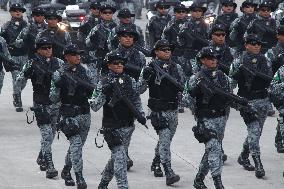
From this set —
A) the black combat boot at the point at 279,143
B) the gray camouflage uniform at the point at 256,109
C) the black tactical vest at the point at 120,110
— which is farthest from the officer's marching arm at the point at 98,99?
the black combat boot at the point at 279,143

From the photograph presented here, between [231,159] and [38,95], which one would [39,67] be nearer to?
[38,95]

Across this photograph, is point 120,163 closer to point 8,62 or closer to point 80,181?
point 80,181

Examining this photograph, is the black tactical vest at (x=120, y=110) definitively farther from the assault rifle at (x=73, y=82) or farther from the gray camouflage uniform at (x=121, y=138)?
the assault rifle at (x=73, y=82)

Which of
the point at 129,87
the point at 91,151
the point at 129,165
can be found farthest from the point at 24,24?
the point at 129,87

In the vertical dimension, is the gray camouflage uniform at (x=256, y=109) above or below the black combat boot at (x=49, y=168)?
above

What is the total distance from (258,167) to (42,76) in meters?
3.74

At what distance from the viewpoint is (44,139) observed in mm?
15906

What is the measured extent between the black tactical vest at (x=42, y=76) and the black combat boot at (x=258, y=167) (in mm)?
3426

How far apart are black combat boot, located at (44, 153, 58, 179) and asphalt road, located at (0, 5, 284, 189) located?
3.6 inches

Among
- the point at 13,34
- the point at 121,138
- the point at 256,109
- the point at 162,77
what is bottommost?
the point at 13,34

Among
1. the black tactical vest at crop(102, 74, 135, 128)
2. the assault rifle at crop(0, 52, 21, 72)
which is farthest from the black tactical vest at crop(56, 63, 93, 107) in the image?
the assault rifle at crop(0, 52, 21, 72)

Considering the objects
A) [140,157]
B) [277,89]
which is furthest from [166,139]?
[140,157]

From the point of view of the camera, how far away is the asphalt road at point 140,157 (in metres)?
15.7

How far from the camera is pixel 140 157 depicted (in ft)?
57.3
